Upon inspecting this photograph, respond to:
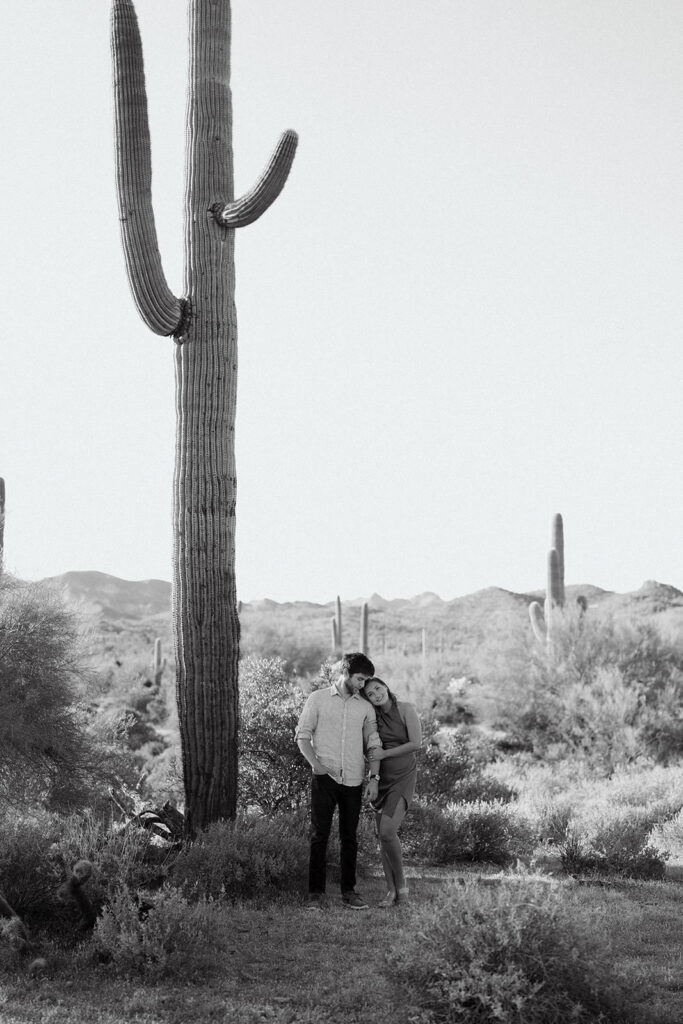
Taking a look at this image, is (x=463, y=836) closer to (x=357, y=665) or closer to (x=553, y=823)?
(x=553, y=823)

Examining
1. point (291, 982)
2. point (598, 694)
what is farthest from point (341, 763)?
point (598, 694)

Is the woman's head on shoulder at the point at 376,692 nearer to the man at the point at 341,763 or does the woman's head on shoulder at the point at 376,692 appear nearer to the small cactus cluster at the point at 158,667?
the man at the point at 341,763

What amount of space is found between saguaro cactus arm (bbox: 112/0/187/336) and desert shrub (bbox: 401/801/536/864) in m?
5.21

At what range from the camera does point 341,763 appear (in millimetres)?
7176

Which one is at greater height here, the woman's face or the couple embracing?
the woman's face

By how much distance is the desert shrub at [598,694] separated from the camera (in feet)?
60.2

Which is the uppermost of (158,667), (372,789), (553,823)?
(372,789)

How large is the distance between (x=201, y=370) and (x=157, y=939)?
465cm

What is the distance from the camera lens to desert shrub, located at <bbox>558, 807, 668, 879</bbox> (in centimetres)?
878

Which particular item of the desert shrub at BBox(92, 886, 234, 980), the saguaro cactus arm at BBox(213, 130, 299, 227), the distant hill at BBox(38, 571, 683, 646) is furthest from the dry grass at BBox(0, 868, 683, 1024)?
the distant hill at BBox(38, 571, 683, 646)

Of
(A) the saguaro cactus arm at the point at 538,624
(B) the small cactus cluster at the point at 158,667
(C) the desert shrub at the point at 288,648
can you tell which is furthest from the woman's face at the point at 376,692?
(C) the desert shrub at the point at 288,648

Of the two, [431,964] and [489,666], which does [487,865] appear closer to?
[431,964]

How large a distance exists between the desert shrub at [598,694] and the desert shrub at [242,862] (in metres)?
10.5

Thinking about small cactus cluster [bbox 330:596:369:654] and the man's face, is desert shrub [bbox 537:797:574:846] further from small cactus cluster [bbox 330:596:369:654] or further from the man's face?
small cactus cluster [bbox 330:596:369:654]
